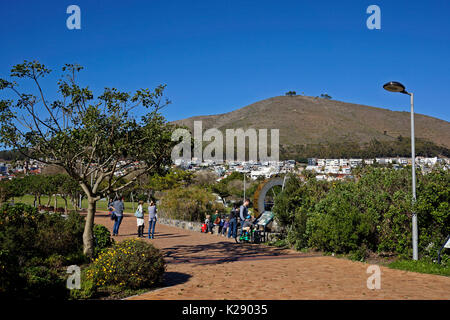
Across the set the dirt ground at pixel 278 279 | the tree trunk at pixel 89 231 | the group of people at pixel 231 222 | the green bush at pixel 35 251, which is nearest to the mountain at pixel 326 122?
the group of people at pixel 231 222

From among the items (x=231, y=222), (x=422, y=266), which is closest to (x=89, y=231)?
(x=231, y=222)

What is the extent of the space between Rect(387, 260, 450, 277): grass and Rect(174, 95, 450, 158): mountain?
337ft

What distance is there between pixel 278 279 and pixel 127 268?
333 centimetres

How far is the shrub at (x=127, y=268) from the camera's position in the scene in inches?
286

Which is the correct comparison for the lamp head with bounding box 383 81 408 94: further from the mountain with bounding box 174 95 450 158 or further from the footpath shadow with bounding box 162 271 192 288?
the mountain with bounding box 174 95 450 158

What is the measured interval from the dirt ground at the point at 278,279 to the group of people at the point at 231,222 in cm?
230

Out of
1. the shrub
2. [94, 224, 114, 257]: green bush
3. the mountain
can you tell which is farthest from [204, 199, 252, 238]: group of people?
the mountain

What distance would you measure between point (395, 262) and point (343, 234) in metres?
1.75

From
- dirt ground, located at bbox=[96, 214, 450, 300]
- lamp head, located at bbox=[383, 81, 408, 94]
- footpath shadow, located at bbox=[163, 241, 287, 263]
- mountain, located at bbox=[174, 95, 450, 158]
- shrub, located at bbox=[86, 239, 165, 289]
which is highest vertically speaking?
mountain, located at bbox=[174, 95, 450, 158]

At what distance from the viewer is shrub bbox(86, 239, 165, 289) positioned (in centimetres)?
727

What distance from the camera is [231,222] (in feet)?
53.9

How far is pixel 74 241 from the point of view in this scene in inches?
429
